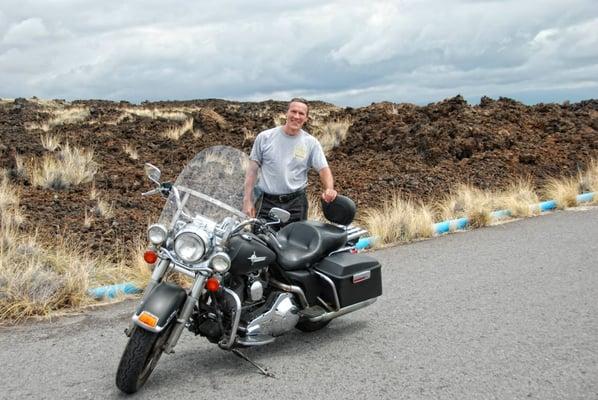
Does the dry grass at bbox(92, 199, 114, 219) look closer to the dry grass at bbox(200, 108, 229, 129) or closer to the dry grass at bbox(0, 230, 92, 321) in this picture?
the dry grass at bbox(0, 230, 92, 321)

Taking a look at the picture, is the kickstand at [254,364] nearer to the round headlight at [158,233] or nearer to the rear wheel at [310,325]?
the rear wheel at [310,325]

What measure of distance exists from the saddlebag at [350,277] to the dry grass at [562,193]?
7.83 m

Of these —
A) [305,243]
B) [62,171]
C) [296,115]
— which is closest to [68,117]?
[62,171]

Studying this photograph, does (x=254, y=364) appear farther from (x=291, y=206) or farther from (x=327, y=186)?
(x=291, y=206)

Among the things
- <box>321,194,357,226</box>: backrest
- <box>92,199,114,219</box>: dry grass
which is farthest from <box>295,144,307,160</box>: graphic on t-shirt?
<box>92,199,114,219</box>: dry grass

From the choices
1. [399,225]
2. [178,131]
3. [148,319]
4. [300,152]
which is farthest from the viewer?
[178,131]

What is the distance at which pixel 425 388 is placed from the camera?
4945 mm

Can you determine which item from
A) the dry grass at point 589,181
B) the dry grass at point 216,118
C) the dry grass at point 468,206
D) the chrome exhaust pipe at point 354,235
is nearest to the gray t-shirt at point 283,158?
the chrome exhaust pipe at point 354,235

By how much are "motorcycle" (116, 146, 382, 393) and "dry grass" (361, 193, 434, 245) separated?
392cm

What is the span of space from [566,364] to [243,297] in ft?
7.84

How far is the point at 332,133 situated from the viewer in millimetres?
21422

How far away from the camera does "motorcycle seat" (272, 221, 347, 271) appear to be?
5.72m

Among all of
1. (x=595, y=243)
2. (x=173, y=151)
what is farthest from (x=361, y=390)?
(x=173, y=151)

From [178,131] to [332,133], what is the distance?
4864mm
